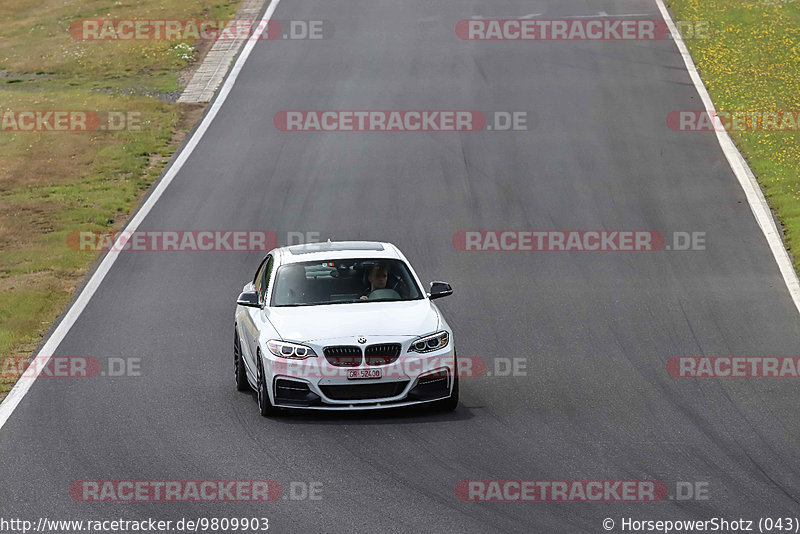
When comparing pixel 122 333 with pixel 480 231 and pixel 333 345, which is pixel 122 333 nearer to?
pixel 333 345

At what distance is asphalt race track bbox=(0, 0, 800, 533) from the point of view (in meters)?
10.2

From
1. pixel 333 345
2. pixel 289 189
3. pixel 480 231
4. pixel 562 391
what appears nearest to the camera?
pixel 333 345

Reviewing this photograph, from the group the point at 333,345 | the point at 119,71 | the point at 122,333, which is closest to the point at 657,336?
the point at 333,345

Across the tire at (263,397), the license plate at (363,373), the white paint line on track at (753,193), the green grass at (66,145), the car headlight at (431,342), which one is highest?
the car headlight at (431,342)

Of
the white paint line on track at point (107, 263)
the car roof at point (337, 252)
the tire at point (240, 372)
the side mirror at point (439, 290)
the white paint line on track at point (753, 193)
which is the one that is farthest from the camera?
the white paint line on track at point (753, 193)

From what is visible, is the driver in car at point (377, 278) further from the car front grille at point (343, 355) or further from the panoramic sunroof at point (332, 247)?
the car front grille at point (343, 355)

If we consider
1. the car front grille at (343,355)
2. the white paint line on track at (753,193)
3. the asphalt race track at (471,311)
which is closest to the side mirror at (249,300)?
the asphalt race track at (471,311)

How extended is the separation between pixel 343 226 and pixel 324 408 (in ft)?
32.8

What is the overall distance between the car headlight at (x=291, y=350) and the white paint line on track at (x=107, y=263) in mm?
3006

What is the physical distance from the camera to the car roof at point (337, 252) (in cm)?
1361

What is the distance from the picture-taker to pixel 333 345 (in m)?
11.9

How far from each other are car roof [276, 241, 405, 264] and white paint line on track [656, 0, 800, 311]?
20.8 ft

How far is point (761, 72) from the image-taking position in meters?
31.1

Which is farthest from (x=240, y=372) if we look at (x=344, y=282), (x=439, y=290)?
(x=439, y=290)
